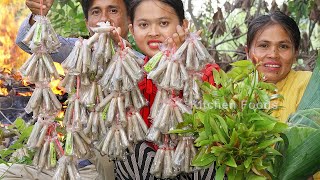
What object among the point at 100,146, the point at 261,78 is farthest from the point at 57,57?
the point at 261,78

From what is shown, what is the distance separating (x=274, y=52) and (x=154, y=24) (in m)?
0.88

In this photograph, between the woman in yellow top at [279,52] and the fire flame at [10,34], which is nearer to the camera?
the woman in yellow top at [279,52]

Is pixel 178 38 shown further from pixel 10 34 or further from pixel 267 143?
pixel 10 34

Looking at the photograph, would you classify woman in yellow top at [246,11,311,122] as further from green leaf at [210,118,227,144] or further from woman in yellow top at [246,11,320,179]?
green leaf at [210,118,227,144]

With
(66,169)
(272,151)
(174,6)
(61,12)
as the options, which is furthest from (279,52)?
(61,12)

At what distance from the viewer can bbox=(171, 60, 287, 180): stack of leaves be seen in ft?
7.23

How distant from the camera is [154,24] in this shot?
2816mm

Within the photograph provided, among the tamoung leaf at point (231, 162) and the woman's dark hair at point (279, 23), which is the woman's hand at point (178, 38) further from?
the woman's dark hair at point (279, 23)

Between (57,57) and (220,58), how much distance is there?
2878 mm

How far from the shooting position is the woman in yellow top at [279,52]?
3.36 meters

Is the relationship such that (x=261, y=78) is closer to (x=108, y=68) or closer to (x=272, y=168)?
(x=272, y=168)

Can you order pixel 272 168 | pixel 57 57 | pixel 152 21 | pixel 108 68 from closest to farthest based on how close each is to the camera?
pixel 272 168
pixel 108 68
pixel 152 21
pixel 57 57

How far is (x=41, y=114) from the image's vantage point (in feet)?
8.48

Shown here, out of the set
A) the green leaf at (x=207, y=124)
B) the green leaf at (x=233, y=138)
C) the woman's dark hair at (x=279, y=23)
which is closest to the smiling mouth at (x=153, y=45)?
the green leaf at (x=207, y=124)
